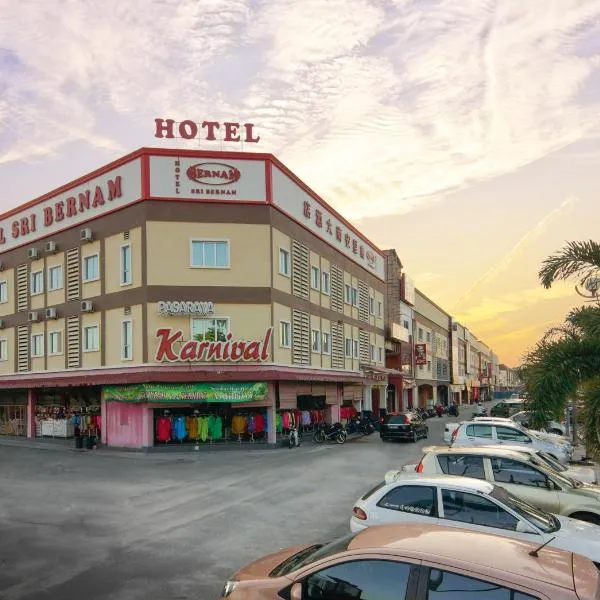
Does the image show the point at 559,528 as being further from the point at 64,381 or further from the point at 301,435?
the point at 64,381

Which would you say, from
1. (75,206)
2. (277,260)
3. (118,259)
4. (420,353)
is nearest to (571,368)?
(277,260)

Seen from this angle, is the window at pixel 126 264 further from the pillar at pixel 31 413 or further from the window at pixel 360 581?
the window at pixel 360 581

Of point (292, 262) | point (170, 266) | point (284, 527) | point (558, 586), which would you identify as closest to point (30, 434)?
point (170, 266)

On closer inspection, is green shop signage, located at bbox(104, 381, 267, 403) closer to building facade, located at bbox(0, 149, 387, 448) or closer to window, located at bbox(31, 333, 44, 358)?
building facade, located at bbox(0, 149, 387, 448)

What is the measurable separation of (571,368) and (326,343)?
30734mm

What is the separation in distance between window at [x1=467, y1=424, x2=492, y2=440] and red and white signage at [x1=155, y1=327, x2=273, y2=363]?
37.5 feet

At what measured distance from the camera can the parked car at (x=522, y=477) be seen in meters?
11.2

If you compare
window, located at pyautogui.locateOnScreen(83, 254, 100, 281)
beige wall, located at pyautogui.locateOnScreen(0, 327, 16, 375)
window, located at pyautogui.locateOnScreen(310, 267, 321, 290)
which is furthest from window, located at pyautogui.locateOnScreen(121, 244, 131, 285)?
beige wall, located at pyautogui.locateOnScreen(0, 327, 16, 375)

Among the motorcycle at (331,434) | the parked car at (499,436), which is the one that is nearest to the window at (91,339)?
the motorcycle at (331,434)

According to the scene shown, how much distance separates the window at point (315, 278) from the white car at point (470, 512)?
27.7m

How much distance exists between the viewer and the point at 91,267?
33.1 m

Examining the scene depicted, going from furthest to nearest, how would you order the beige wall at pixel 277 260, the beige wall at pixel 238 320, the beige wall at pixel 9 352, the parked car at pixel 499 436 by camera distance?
the beige wall at pixel 9 352 → the beige wall at pixel 277 260 → the beige wall at pixel 238 320 → the parked car at pixel 499 436

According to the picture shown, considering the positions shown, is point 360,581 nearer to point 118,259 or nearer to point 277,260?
point 277,260

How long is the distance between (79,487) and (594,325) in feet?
52.9
